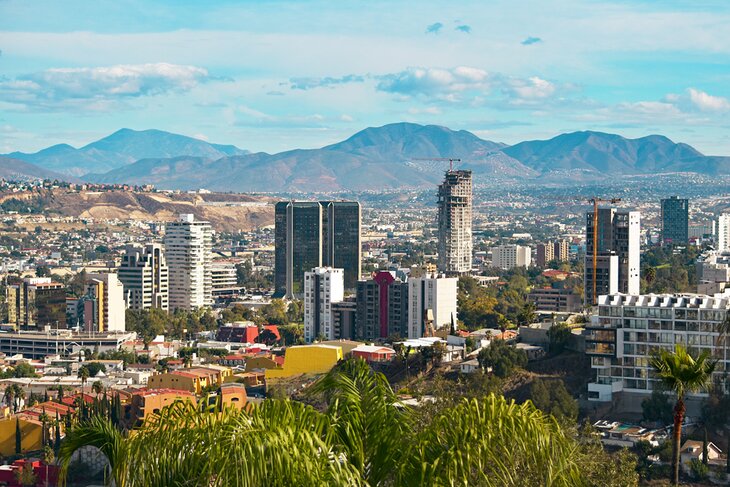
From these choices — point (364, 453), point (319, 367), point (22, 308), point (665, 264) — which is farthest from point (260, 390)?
point (665, 264)

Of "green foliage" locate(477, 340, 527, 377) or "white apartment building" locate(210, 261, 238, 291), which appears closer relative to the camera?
"green foliage" locate(477, 340, 527, 377)

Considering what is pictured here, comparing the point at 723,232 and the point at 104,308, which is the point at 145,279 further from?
the point at 723,232

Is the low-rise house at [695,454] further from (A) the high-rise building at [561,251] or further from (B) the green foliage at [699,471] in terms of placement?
(A) the high-rise building at [561,251]

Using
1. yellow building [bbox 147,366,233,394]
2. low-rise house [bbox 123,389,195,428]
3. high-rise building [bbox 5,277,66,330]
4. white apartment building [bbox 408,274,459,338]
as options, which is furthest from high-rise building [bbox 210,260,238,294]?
low-rise house [bbox 123,389,195,428]

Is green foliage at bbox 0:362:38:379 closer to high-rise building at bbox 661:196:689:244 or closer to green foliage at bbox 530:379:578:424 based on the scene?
green foliage at bbox 530:379:578:424

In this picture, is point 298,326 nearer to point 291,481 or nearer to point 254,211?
point 291,481

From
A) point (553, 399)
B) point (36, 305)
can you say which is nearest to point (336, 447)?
point (553, 399)

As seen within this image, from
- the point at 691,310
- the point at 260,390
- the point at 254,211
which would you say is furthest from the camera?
the point at 254,211
